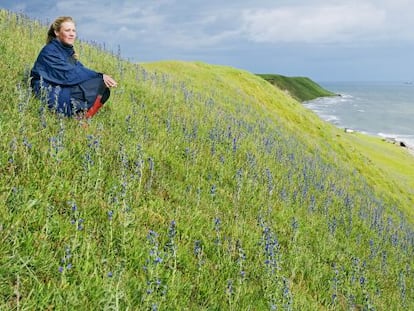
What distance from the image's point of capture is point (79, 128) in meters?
5.49

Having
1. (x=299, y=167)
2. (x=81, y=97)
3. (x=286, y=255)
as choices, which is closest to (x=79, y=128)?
(x=81, y=97)

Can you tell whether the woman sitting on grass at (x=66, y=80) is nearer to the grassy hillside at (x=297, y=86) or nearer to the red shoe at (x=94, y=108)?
the red shoe at (x=94, y=108)

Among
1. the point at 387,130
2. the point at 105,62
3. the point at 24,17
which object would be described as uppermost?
the point at 24,17

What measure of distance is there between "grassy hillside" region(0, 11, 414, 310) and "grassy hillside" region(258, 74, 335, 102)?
14462 cm

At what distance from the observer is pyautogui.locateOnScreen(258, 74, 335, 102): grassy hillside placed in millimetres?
155250

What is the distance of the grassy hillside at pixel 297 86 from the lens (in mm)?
155250

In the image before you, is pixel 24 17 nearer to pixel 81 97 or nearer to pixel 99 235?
pixel 81 97

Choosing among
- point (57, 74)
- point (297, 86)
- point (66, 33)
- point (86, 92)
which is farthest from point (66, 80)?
point (297, 86)

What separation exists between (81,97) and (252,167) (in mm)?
3563

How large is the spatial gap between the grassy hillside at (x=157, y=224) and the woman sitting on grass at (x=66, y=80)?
42 cm

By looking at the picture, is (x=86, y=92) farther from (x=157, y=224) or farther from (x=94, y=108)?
(x=157, y=224)

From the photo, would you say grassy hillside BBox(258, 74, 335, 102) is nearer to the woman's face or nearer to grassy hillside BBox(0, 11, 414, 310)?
grassy hillside BBox(0, 11, 414, 310)

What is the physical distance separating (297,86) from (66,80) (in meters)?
171

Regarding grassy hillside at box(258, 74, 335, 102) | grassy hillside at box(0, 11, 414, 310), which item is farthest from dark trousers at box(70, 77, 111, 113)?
grassy hillside at box(258, 74, 335, 102)
